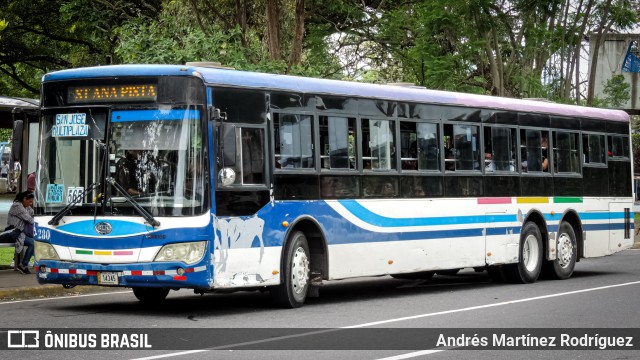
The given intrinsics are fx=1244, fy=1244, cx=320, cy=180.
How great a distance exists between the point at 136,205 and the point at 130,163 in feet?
1.79

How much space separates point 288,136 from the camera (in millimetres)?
16188

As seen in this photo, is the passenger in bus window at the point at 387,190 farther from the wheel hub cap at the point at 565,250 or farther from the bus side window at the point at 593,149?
the bus side window at the point at 593,149

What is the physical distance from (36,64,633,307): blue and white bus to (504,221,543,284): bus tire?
2.0 inches

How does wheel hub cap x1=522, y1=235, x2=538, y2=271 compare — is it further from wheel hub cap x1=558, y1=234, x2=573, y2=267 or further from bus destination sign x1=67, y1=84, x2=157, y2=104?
bus destination sign x1=67, y1=84, x2=157, y2=104

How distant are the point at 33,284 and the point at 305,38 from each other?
66.0 ft

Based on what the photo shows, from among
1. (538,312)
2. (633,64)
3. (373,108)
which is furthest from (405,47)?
(538,312)

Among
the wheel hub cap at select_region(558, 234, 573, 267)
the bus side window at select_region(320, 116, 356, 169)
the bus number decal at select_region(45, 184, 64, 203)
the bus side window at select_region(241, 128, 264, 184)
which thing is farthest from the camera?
the wheel hub cap at select_region(558, 234, 573, 267)

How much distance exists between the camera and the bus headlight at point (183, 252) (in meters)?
14.5

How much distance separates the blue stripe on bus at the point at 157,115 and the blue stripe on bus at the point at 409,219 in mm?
3056

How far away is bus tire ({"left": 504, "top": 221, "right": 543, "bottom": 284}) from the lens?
832 inches

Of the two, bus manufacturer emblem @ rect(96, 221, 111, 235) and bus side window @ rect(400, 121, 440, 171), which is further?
bus side window @ rect(400, 121, 440, 171)

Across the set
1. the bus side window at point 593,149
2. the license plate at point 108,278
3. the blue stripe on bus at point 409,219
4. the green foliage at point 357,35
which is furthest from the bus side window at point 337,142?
the green foliage at point 357,35

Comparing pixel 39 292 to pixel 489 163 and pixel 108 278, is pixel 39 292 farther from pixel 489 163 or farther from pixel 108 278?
pixel 489 163

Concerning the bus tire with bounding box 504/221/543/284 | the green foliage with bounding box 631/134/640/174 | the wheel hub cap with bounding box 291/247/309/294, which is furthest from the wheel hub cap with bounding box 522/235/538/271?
the green foliage with bounding box 631/134/640/174
